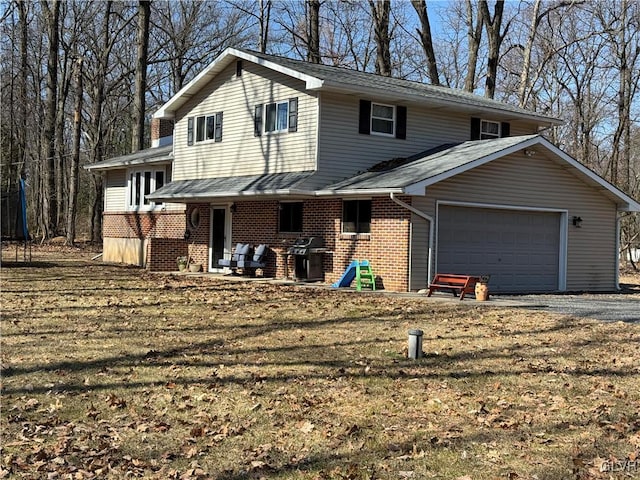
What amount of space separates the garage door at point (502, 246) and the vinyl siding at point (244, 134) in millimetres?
4222

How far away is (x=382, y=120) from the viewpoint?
20.1m

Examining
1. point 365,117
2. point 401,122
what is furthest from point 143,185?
point 401,122

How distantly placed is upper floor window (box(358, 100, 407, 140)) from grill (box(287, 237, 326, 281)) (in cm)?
343

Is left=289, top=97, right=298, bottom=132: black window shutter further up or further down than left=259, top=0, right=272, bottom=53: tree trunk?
further down

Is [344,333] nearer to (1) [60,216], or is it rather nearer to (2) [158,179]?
(2) [158,179]

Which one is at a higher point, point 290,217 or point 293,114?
point 293,114

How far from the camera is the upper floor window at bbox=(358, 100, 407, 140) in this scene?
64.3ft

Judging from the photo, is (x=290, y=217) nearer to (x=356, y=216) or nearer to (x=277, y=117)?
(x=356, y=216)

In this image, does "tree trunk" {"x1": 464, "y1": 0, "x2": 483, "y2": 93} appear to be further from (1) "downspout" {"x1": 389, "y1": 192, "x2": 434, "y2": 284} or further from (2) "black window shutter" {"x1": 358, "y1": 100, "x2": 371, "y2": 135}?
(1) "downspout" {"x1": 389, "y1": 192, "x2": 434, "y2": 284}

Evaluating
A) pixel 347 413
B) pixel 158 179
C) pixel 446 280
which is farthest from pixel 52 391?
pixel 158 179

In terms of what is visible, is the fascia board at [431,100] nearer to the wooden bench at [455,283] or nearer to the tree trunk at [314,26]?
the wooden bench at [455,283]

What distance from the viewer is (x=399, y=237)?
1688 centimetres

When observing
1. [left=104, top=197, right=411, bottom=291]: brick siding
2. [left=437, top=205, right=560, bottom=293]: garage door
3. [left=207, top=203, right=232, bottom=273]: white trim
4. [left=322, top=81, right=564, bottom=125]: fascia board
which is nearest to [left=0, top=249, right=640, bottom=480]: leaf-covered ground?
[left=104, top=197, right=411, bottom=291]: brick siding

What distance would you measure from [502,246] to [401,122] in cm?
456
